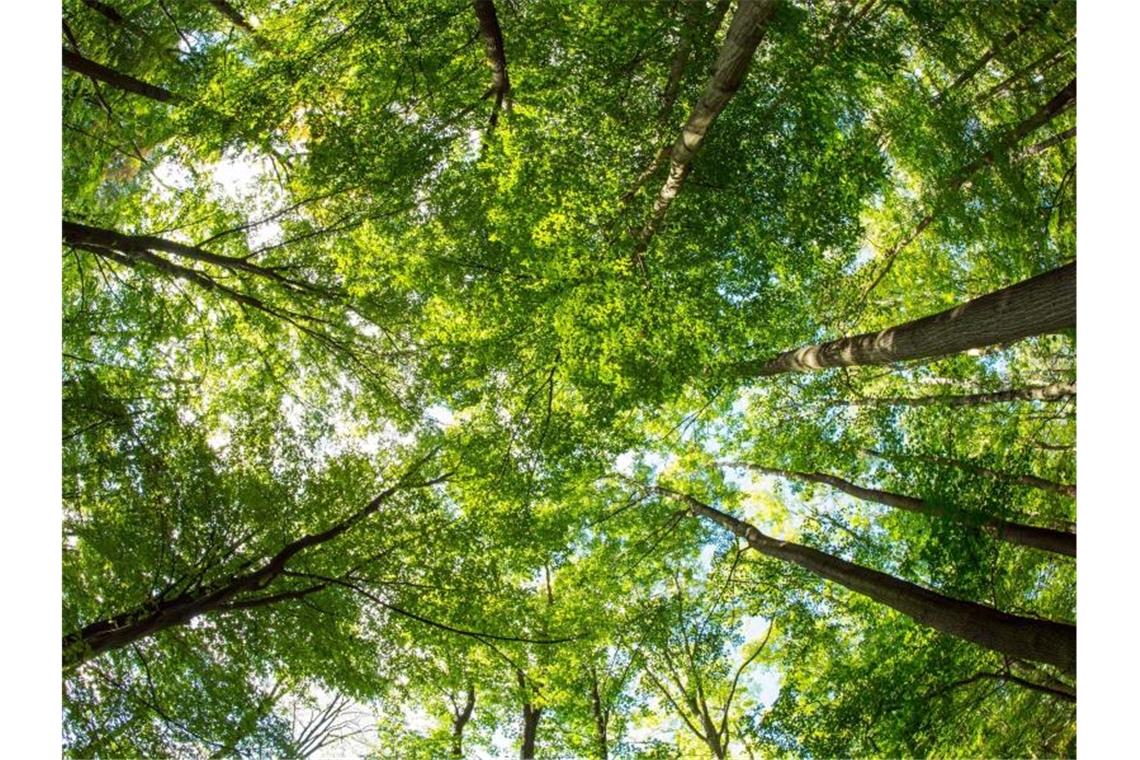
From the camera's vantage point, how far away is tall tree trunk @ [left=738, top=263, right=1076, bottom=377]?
122 inches

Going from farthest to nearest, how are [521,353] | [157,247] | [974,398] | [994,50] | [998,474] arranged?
[974,398] < [157,247] < [521,353] < [994,50] < [998,474]

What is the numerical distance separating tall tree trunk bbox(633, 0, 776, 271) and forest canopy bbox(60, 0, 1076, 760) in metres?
0.04

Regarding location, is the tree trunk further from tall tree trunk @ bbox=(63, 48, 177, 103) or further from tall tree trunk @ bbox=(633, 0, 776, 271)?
tall tree trunk @ bbox=(63, 48, 177, 103)

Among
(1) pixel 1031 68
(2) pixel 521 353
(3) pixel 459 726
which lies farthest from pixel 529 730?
(1) pixel 1031 68

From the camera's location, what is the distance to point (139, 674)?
5586 mm

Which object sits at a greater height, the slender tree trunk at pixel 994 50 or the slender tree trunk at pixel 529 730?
the slender tree trunk at pixel 994 50

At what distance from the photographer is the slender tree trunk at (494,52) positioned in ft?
15.8

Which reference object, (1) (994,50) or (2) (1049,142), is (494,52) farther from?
(2) (1049,142)

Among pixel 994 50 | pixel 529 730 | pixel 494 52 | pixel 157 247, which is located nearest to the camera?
pixel 994 50

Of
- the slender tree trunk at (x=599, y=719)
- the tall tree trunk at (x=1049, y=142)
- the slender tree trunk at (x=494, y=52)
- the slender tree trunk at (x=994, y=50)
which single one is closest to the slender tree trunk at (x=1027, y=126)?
the tall tree trunk at (x=1049, y=142)

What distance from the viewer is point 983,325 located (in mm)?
3402

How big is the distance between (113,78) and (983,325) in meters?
6.27

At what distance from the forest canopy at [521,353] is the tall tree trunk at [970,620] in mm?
33

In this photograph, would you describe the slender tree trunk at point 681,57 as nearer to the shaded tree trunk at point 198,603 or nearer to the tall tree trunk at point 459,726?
the shaded tree trunk at point 198,603
